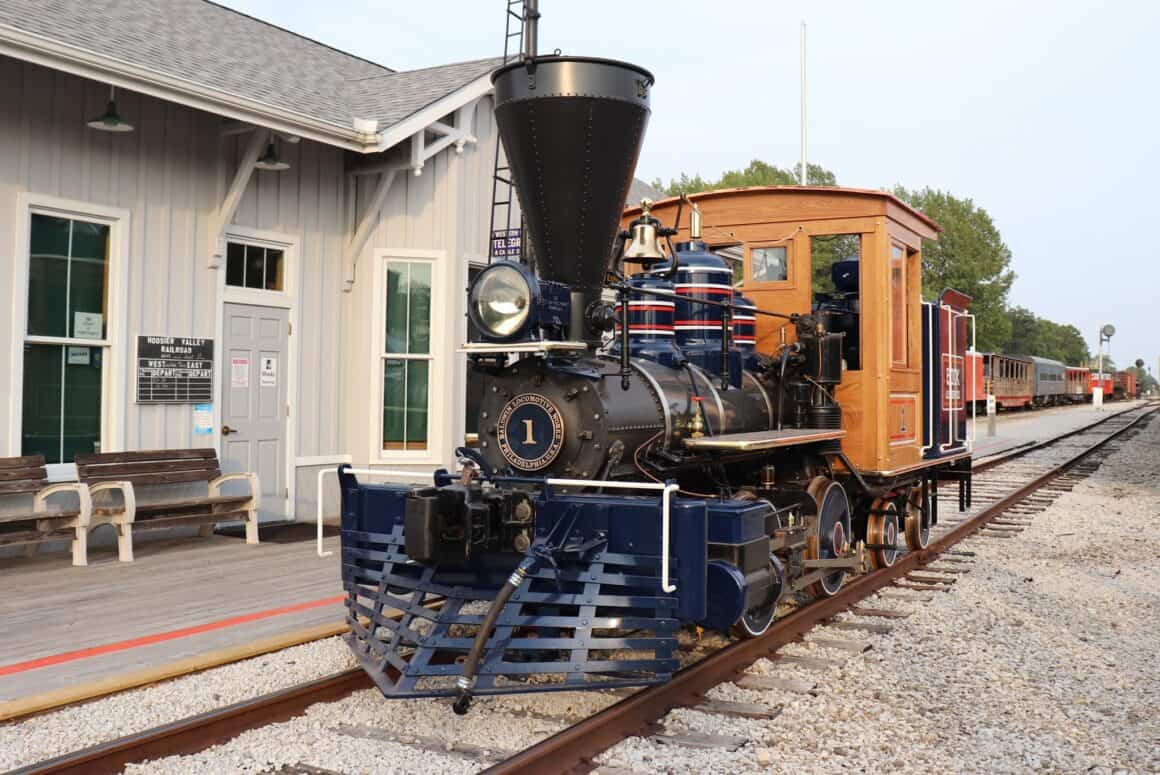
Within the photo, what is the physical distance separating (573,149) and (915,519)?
16.8 feet

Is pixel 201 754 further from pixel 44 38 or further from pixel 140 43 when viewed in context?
pixel 140 43

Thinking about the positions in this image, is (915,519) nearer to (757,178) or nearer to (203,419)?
(203,419)

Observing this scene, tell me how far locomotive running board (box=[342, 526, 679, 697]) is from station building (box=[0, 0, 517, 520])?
414cm

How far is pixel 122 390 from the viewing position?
794cm

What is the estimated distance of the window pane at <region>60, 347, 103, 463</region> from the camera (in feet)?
25.2

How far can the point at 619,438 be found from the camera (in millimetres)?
4957

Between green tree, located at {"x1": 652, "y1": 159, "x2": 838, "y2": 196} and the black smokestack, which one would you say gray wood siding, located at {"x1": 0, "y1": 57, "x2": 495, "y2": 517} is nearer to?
the black smokestack

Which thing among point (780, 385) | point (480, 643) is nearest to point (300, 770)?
point (480, 643)

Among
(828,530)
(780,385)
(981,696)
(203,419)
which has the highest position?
(780,385)

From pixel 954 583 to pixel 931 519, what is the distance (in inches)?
71.4

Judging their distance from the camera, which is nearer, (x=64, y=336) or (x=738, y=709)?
(x=738, y=709)

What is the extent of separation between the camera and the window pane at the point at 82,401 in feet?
25.2

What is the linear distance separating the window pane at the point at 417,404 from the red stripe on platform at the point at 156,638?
366cm

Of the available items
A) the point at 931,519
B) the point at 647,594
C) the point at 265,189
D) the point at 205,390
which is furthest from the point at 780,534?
the point at 265,189
